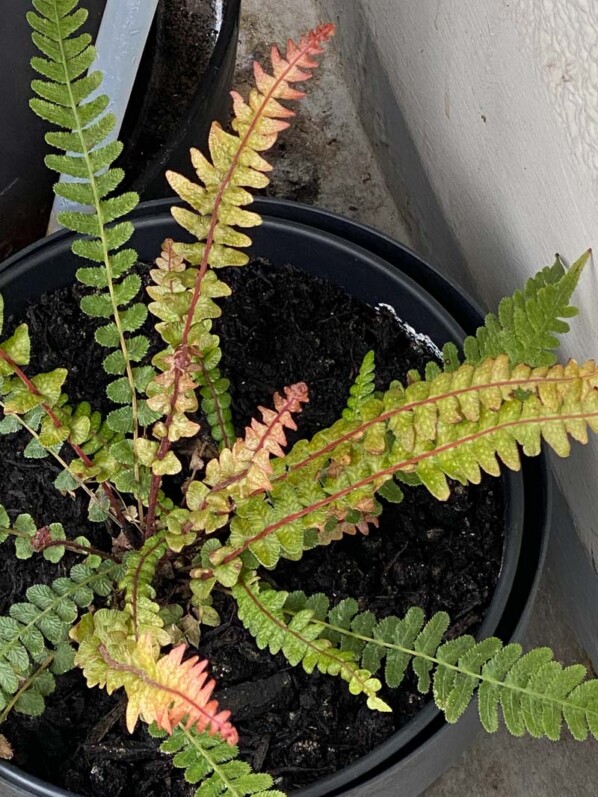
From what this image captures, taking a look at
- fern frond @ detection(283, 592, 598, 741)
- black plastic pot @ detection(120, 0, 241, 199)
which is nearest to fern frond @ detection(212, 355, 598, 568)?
fern frond @ detection(283, 592, 598, 741)

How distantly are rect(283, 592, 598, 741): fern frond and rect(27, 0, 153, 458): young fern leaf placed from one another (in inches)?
12.5

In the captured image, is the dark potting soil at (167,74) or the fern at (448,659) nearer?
the fern at (448,659)

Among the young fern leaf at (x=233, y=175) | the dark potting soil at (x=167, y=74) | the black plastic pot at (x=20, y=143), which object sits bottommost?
the young fern leaf at (x=233, y=175)

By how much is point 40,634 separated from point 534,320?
24.0 inches

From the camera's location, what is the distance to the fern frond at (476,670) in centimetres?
89

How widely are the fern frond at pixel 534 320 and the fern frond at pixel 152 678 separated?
16.3 inches

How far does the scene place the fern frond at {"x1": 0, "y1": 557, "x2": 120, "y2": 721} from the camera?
101cm

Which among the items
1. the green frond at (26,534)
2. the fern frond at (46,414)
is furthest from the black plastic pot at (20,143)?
the green frond at (26,534)

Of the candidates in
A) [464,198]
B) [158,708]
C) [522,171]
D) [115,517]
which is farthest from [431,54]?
[158,708]

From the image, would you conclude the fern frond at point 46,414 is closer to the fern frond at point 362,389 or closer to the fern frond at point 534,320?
the fern frond at point 362,389

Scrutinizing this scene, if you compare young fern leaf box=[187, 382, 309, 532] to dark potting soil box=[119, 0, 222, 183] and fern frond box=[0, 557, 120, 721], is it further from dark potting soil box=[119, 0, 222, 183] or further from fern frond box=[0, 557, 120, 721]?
dark potting soil box=[119, 0, 222, 183]

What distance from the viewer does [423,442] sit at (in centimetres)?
88

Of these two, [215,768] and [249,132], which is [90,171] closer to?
[249,132]

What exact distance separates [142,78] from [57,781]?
1.08 meters
